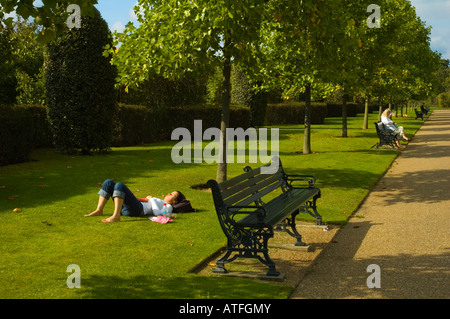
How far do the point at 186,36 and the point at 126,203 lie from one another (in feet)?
10.5

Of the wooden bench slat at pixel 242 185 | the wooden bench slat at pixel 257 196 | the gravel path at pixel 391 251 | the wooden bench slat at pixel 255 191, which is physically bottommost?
the gravel path at pixel 391 251

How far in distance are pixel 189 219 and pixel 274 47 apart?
11019 mm

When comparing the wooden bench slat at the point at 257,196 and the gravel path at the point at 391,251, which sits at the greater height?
the wooden bench slat at the point at 257,196

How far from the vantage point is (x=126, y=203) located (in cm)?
869

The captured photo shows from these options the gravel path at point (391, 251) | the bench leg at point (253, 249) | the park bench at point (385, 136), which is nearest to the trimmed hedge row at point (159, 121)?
the park bench at point (385, 136)

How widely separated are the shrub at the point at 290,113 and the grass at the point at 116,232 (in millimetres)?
24500

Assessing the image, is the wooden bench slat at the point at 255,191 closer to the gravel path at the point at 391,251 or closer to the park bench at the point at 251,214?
the park bench at the point at 251,214

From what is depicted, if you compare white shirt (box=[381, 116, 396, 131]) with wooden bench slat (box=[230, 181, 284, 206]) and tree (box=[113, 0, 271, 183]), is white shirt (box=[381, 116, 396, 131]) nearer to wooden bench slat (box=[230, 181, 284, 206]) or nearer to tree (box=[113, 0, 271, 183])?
tree (box=[113, 0, 271, 183])

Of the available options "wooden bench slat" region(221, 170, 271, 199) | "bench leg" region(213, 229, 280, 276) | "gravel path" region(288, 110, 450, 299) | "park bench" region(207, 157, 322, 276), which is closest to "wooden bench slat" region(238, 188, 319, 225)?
"park bench" region(207, 157, 322, 276)

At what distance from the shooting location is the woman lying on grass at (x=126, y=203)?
8312 millimetres

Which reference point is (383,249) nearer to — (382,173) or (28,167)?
(382,173)
